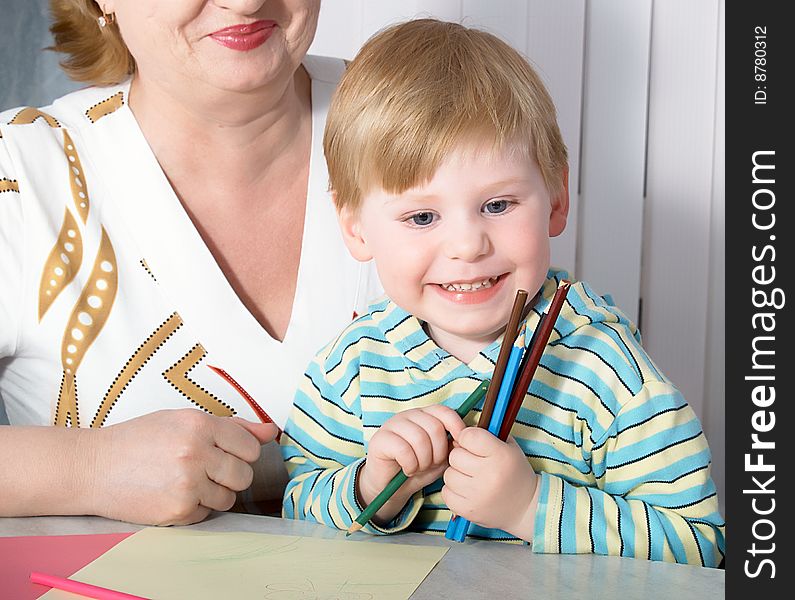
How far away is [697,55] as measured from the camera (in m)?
1.88

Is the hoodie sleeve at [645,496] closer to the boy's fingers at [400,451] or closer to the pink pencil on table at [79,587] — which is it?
the boy's fingers at [400,451]

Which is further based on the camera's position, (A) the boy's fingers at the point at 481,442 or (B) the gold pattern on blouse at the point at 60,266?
(B) the gold pattern on blouse at the point at 60,266

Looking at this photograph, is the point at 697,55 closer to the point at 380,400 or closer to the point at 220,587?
the point at 380,400

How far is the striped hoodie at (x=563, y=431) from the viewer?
3.18ft

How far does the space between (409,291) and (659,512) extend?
320mm

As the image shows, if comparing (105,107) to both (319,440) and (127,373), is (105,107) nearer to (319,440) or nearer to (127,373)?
(127,373)

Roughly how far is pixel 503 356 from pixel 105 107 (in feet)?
2.47

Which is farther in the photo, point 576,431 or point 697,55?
point 697,55

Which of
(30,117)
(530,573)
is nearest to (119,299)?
(30,117)

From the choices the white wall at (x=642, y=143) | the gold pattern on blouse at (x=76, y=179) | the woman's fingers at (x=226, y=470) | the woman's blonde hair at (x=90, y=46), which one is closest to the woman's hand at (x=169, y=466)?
the woman's fingers at (x=226, y=470)

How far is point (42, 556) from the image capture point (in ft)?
3.03
